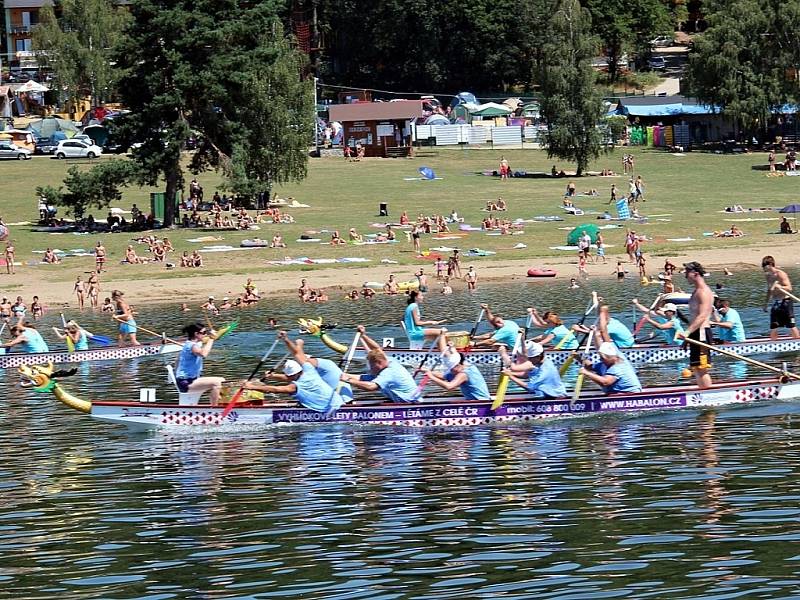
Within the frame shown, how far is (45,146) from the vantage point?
9400 cm

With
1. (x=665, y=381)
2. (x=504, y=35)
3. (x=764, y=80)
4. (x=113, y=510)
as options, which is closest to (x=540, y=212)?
(x=764, y=80)

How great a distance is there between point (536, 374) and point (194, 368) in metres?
6.29

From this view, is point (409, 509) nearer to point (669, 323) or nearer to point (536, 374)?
point (536, 374)

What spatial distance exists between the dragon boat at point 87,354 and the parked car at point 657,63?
332 feet

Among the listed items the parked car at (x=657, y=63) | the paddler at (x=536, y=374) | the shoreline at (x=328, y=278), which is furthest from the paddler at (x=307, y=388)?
the parked car at (x=657, y=63)

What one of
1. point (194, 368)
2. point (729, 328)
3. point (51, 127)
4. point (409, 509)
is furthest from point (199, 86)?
point (409, 509)

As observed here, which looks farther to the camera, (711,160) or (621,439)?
(711,160)

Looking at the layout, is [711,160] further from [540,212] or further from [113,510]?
[113,510]

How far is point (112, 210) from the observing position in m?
65.4

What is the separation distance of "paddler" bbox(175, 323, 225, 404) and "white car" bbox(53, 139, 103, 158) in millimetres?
66786

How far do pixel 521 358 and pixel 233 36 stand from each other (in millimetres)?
42380

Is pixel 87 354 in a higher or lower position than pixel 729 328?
lower

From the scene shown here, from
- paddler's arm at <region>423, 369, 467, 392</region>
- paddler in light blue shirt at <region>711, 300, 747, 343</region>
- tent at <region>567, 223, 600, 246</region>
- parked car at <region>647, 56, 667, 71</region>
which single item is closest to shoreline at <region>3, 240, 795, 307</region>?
tent at <region>567, 223, 600, 246</region>

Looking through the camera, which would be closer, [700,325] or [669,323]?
[700,325]
